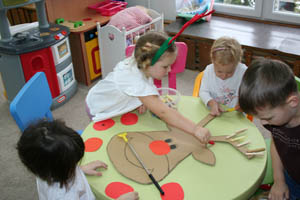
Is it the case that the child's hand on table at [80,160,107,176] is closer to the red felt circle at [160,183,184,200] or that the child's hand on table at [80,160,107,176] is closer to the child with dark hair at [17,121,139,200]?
the child with dark hair at [17,121,139,200]

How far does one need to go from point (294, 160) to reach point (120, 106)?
0.70 m

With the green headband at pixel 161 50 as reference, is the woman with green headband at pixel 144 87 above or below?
below

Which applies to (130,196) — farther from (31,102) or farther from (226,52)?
(226,52)

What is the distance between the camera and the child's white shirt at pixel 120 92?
121 cm

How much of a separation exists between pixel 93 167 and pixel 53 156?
209 mm

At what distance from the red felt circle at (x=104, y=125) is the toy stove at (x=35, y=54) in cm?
112

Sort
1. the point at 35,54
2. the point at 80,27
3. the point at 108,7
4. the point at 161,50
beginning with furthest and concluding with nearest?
the point at 108,7, the point at 80,27, the point at 35,54, the point at 161,50

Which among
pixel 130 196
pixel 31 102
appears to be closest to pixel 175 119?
pixel 130 196

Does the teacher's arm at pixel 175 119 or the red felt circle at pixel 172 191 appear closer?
the red felt circle at pixel 172 191

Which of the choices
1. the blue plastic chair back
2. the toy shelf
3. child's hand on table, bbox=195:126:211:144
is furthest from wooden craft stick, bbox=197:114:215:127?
the toy shelf

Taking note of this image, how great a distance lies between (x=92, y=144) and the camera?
1128mm

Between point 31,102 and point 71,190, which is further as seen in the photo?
point 31,102

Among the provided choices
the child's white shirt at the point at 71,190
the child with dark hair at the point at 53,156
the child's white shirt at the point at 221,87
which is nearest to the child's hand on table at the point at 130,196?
the child with dark hair at the point at 53,156

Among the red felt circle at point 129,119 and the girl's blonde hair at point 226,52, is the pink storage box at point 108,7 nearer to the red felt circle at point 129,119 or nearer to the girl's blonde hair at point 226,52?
the girl's blonde hair at point 226,52
